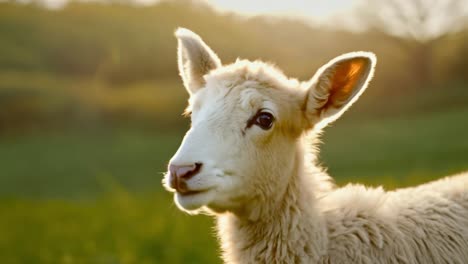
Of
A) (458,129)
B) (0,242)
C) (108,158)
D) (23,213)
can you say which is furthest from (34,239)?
(458,129)

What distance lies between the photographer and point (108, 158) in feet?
84.4

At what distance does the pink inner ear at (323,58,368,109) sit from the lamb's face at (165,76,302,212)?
29cm

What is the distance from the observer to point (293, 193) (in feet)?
16.2

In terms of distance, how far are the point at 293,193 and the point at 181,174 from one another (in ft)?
3.47

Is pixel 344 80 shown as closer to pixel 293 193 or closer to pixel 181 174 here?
pixel 293 193

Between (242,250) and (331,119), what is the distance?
1.21m

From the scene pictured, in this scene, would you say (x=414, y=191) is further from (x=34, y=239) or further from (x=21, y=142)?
(x=21, y=142)

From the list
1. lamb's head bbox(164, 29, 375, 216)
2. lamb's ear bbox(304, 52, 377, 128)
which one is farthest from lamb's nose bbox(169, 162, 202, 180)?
lamb's ear bbox(304, 52, 377, 128)

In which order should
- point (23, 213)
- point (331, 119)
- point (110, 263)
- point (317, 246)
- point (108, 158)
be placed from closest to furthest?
point (317, 246) < point (331, 119) < point (110, 263) < point (23, 213) < point (108, 158)

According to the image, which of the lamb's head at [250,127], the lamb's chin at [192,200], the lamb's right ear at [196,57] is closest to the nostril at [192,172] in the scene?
the lamb's head at [250,127]

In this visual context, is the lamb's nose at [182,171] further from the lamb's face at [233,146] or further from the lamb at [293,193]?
the lamb at [293,193]

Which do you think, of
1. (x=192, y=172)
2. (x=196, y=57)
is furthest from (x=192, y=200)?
(x=196, y=57)

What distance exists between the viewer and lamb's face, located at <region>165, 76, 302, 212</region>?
4.37 metres

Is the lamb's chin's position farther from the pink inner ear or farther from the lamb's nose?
the pink inner ear
